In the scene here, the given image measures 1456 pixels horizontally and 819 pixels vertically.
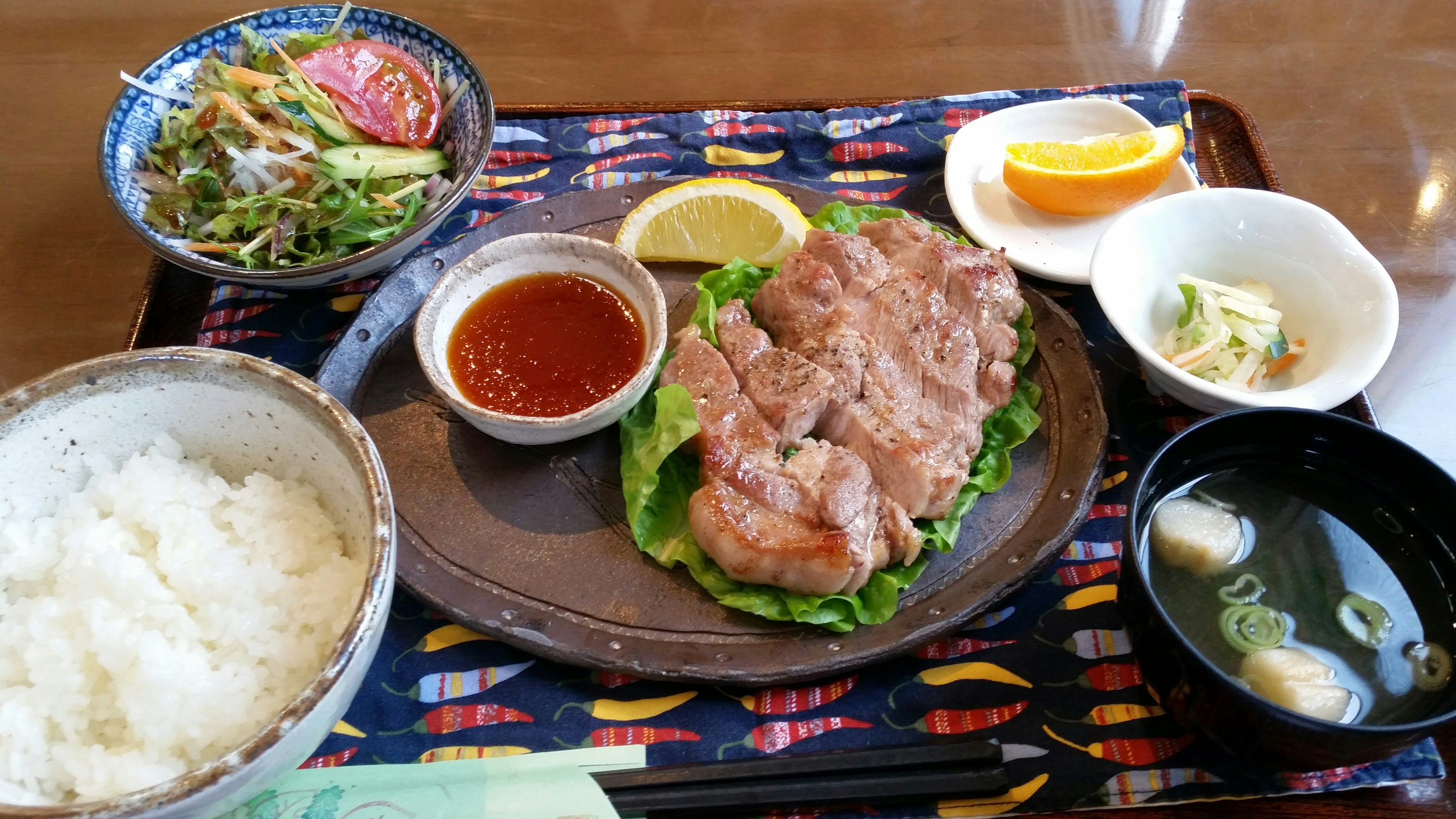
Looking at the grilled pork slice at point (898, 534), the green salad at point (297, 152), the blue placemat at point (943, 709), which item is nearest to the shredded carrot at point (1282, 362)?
the blue placemat at point (943, 709)

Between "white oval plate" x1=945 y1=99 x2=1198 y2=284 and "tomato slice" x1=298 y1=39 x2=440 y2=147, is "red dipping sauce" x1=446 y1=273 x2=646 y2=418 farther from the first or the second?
"white oval plate" x1=945 y1=99 x2=1198 y2=284

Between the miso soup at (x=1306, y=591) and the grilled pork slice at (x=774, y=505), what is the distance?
0.71m

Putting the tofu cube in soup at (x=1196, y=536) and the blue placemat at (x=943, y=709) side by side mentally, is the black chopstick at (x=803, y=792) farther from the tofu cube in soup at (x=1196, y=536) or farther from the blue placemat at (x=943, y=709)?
the tofu cube in soup at (x=1196, y=536)

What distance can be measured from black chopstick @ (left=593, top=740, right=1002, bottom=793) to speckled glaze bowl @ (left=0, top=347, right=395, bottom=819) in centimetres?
69

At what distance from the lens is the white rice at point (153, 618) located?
1.73m

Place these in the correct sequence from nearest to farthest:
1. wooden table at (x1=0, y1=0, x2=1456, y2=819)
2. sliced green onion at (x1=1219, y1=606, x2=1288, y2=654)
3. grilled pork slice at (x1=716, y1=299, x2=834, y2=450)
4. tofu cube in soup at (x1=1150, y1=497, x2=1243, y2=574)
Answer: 1. sliced green onion at (x1=1219, y1=606, x2=1288, y2=654)
2. tofu cube in soup at (x1=1150, y1=497, x2=1243, y2=574)
3. grilled pork slice at (x1=716, y1=299, x2=834, y2=450)
4. wooden table at (x1=0, y1=0, x2=1456, y2=819)

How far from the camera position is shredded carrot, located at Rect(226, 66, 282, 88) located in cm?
306

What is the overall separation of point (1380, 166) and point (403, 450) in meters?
4.30

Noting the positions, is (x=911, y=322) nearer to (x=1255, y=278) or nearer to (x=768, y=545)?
(x=768, y=545)

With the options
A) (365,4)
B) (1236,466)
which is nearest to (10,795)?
(1236,466)

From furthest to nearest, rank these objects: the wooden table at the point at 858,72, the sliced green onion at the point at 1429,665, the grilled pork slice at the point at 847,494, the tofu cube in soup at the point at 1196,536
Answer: the wooden table at the point at 858,72, the grilled pork slice at the point at 847,494, the tofu cube in soup at the point at 1196,536, the sliced green onion at the point at 1429,665

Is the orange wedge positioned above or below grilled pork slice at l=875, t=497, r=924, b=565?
A: above

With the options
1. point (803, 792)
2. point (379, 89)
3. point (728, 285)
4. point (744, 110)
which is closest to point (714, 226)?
point (728, 285)

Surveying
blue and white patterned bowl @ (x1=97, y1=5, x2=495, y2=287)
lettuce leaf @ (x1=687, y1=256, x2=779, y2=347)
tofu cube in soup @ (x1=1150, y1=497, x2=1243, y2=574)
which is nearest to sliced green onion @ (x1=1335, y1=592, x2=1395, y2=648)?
tofu cube in soup @ (x1=1150, y1=497, x2=1243, y2=574)
